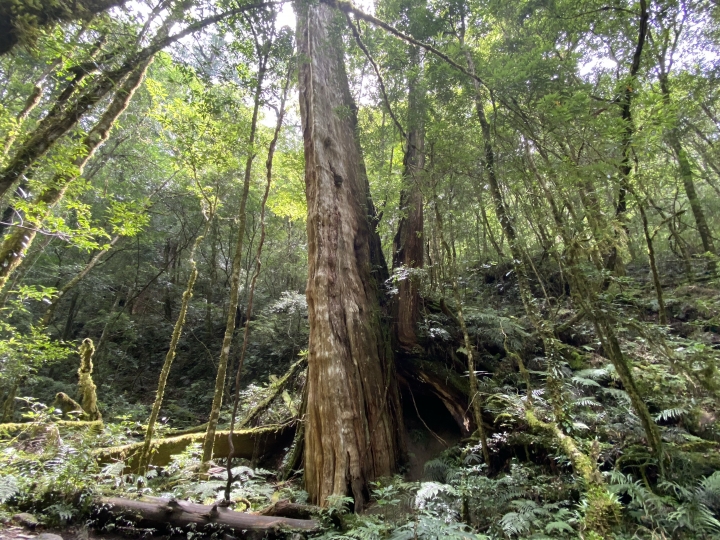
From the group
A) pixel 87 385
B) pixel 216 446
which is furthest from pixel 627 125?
pixel 87 385

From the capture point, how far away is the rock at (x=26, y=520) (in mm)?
2803

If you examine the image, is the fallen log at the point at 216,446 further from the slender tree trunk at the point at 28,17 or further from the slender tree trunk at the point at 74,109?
the slender tree trunk at the point at 28,17

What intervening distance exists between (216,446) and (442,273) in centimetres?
482

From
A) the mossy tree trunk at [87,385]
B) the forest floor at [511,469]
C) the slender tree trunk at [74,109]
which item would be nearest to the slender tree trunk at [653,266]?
the forest floor at [511,469]

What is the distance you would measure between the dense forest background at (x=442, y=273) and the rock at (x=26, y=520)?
0.32 feet

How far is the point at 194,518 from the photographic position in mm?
3016

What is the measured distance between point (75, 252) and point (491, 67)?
1629 cm

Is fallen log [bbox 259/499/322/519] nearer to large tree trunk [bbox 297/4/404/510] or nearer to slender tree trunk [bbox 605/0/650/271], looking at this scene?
large tree trunk [bbox 297/4/404/510]

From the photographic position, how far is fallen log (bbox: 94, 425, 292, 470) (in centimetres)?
482

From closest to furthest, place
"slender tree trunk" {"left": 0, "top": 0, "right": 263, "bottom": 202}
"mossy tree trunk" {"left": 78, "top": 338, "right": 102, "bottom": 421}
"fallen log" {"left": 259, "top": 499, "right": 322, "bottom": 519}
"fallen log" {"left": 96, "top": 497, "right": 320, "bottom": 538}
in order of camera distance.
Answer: "fallen log" {"left": 96, "top": 497, "right": 320, "bottom": 538}, "fallen log" {"left": 259, "top": 499, "right": 322, "bottom": 519}, "slender tree trunk" {"left": 0, "top": 0, "right": 263, "bottom": 202}, "mossy tree trunk" {"left": 78, "top": 338, "right": 102, "bottom": 421}

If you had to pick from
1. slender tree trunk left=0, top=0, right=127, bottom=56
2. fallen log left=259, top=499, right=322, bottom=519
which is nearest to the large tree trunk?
fallen log left=259, top=499, right=322, bottom=519

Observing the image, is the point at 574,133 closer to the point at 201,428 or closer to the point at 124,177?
the point at 201,428

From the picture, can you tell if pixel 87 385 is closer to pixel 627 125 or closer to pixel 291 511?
pixel 291 511

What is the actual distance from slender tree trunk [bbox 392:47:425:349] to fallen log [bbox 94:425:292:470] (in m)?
2.86
